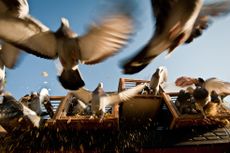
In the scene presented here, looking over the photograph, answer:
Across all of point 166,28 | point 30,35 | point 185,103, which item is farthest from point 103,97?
point 166,28

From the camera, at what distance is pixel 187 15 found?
5.56m

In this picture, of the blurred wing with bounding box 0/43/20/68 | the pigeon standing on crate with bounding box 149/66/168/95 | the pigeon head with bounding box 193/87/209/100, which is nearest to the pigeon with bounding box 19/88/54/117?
the blurred wing with bounding box 0/43/20/68

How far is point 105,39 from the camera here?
299 inches

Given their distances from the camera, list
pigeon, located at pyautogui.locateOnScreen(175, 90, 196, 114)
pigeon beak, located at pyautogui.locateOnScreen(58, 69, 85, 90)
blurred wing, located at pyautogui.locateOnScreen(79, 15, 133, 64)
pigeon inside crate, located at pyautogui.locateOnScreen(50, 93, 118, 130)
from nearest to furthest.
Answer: blurred wing, located at pyautogui.locateOnScreen(79, 15, 133, 64)
pigeon beak, located at pyautogui.locateOnScreen(58, 69, 85, 90)
pigeon inside crate, located at pyautogui.locateOnScreen(50, 93, 118, 130)
pigeon, located at pyautogui.locateOnScreen(175, 90, 196, 114)

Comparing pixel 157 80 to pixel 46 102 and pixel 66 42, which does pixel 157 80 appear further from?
pixel 66 42

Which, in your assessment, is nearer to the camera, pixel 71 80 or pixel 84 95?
pixel 71 80

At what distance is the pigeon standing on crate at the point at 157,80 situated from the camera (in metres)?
11.1

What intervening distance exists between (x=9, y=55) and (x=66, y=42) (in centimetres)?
324

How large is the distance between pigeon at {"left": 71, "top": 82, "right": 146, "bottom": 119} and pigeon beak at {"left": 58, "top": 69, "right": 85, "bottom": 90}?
1.87 m

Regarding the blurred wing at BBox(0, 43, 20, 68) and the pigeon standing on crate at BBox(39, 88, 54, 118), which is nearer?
the blurred wing at BBox(0, 43, 20, 68)

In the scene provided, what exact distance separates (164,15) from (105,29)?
1886 mm

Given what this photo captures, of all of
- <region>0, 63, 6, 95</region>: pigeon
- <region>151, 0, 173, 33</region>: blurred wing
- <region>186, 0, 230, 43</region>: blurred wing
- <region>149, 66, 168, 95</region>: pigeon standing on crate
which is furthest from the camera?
<region>149, 66, 168, 95</region>: pigeon standing on crate

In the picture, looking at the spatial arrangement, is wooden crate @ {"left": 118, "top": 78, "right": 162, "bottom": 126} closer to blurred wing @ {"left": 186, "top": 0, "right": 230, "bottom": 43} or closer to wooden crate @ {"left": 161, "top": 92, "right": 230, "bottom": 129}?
wooden crate @ {"left": 161, "top": 92, "right": 230, "bottom": 129}

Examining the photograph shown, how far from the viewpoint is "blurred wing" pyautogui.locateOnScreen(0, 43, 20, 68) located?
10.2 metres
